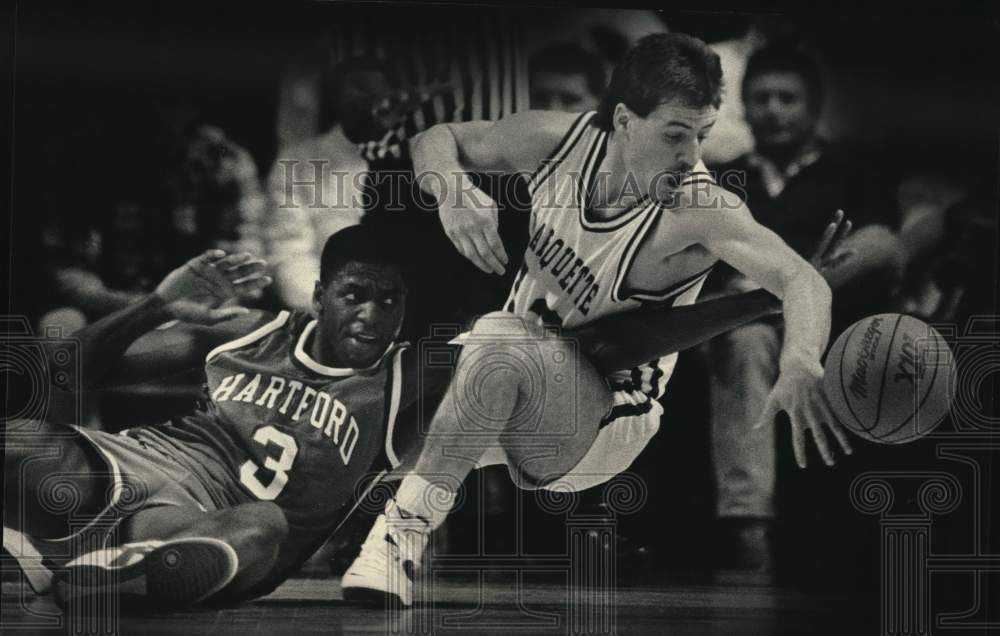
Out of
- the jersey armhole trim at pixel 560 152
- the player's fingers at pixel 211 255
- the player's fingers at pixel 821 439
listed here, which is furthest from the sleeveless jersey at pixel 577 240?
the player's fingers at pixel 211 255

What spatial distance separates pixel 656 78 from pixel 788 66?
49 cm

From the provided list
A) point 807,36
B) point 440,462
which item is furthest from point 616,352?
point 807,36

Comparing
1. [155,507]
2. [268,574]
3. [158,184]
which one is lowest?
[268,574]

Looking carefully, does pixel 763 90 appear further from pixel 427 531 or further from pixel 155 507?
pixel 155 507

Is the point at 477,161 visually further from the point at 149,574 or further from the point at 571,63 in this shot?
the point at 149,574

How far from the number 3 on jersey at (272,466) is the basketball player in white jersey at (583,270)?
37cm

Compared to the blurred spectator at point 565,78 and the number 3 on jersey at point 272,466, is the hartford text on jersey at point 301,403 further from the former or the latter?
the blurred spectator at point 565,78

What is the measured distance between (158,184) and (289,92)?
0.54m

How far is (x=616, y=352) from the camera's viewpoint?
13.0 feet

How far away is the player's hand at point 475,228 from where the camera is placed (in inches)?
153

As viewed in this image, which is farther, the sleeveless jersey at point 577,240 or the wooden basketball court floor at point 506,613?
the sleeveless jersey at point 577,240

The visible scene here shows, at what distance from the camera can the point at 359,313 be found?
3885 mm

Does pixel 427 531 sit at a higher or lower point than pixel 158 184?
lower

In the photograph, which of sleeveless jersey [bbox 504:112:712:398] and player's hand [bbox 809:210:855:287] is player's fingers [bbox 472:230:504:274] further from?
player's hand [bbox 809:210:855:287]
